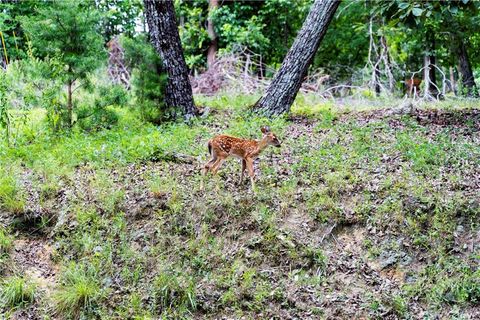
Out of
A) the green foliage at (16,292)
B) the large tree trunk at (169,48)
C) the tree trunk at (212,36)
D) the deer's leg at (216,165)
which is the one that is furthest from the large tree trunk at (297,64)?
the tree trunk at (212,36)

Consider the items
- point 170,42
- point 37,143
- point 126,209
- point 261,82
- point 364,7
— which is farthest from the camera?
point 364,7

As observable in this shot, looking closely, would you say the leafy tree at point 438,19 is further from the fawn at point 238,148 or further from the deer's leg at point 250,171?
the deer's leg at point 250,171

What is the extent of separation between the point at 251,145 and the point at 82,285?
256 centimetres

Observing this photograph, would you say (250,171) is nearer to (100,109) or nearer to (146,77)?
(100,109)

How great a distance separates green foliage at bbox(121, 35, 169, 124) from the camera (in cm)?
905

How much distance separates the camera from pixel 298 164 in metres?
7.08

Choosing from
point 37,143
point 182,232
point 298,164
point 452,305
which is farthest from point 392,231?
point 37,143

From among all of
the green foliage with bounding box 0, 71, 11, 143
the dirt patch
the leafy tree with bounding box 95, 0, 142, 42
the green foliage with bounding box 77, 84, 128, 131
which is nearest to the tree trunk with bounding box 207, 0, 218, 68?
the leafy tree with bounding box 95, 0, 142, 42

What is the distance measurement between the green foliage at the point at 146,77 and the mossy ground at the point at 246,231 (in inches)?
61.7

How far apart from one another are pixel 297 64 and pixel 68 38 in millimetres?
4011

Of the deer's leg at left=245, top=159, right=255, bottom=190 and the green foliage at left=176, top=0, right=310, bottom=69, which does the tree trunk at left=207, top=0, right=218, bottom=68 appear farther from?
the deer's leg at left=245, top=159, right=255, bottom=190

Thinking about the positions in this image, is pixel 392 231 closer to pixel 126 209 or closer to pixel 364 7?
pixel 126 209

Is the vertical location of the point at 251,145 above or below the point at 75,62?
below

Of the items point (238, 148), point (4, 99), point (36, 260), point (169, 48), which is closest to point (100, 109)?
point (4, 99)
